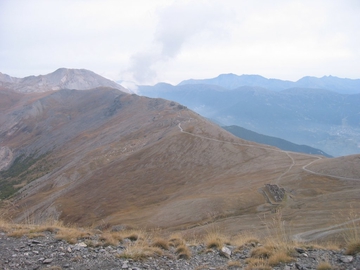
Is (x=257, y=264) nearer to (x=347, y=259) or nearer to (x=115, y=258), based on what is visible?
(x=347, y=259)

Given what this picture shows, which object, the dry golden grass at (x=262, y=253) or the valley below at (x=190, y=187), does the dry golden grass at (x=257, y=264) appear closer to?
the dry golden grass at (x=262, y=253)

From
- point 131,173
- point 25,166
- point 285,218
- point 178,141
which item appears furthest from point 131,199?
point 25,166

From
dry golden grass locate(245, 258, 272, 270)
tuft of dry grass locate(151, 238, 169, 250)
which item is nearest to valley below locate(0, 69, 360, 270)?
dry golden grass locate(245, 258, 272, 270)

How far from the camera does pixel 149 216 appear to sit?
37.8m

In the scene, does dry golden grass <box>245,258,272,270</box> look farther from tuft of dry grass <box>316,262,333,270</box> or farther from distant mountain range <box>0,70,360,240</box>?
distant mountain range <box>0,70,360,240</box>

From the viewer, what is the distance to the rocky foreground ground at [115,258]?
7.96 m

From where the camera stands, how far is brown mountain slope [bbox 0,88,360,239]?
107ft

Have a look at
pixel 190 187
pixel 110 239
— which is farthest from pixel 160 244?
pixel 190 187

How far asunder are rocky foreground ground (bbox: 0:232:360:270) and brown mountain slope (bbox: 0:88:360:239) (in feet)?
18.1

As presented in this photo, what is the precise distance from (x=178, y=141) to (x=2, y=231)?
226ft

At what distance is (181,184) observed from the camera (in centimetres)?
5866

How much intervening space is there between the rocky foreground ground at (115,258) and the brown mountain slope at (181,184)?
551cm

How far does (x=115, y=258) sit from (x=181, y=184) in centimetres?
5054

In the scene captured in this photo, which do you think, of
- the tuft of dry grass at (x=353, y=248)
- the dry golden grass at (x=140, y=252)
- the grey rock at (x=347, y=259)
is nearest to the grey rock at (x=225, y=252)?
the dry golden grass at (x=140, y=252)
